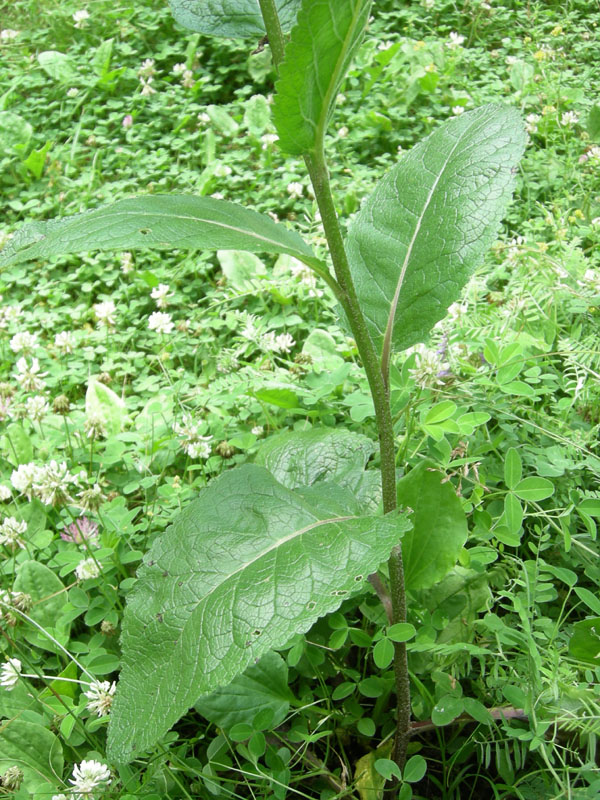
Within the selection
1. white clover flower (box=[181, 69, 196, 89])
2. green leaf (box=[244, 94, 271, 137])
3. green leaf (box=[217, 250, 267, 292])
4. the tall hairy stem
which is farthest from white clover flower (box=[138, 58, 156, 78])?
the tall hairy stem

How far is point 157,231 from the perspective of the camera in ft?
3.80

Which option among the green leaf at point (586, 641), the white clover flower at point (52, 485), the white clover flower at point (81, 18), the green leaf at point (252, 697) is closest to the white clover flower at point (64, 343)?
the white clover flower at point (52, 485)

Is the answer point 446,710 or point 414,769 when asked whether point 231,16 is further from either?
point 414,769

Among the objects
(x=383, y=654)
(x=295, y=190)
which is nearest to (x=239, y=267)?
(x=295, y=190)

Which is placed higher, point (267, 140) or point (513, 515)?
point (267, 140)

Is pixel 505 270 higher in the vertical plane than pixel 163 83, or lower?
lower

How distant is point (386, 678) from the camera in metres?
1.66

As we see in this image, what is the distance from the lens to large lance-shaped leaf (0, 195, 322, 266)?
112 centimetres

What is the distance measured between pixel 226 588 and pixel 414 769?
64 centimetres

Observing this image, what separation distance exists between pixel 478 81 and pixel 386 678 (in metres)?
3.85

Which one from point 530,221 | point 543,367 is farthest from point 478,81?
point 543,367

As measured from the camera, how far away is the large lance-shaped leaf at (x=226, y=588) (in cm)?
112

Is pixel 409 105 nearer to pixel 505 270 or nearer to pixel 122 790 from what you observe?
pixel 505 270

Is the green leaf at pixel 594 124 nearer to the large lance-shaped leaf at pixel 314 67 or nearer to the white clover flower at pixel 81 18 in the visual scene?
the large lance-shaped leaf at pixel 314 67
